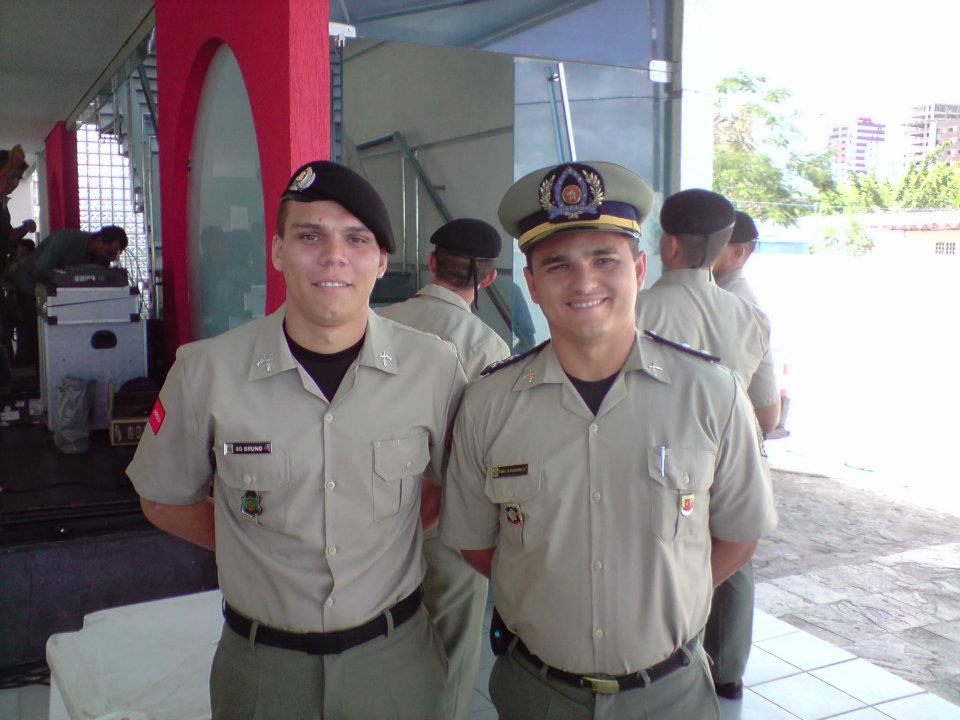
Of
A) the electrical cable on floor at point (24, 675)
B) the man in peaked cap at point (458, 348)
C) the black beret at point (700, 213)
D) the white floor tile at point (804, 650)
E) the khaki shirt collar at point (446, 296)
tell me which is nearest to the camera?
the man in peaked cap at point (458, 348)

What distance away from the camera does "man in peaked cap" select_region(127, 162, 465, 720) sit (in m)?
1.64

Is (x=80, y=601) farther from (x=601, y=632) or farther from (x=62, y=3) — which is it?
(x=62, y=3)

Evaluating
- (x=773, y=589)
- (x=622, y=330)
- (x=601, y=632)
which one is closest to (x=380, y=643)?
(x=601, y=632)

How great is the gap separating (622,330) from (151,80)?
20.4 ft

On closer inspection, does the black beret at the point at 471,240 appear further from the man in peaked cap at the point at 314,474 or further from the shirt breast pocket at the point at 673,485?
the shirt breast pocket at the point at 673,485

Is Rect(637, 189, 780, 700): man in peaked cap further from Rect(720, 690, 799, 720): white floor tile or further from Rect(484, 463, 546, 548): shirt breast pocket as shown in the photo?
Rect(484, 463, 546, 548): shirt breast pocket

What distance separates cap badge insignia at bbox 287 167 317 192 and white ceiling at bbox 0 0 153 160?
527cm

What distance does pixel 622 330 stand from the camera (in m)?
1.62

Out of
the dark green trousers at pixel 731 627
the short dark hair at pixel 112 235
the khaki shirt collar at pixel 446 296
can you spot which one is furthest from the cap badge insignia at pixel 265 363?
the short dark hair at pixel 112 235

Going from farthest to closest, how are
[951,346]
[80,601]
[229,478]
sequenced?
[951,346] < [80,601] < [229,478]

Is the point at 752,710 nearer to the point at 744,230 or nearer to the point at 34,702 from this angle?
the point at 744,230

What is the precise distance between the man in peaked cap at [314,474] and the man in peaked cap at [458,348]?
827 mm

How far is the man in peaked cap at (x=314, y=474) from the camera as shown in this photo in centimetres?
164

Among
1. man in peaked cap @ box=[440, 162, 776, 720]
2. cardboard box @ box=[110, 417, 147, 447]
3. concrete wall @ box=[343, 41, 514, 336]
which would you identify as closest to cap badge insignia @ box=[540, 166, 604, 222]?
man in peaked cap @ box=[440, 162, 776, 720]
